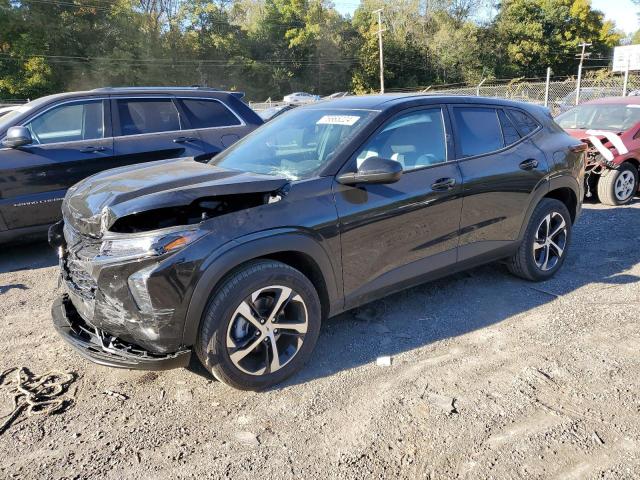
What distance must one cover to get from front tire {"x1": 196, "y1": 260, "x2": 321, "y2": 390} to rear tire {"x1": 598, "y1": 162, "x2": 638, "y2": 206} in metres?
6.44

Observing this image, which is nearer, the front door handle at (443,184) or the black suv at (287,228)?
the black suv at (287,228)

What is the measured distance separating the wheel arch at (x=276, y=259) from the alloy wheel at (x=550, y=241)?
224 cm

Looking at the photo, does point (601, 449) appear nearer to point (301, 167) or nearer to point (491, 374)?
point (491, 374)

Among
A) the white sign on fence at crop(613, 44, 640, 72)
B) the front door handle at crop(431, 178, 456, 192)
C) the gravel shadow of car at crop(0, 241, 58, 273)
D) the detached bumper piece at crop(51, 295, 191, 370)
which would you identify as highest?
the white sign on fence at crop(613, 44, 640, 72)

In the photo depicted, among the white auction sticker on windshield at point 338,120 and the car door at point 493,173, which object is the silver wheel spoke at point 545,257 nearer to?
the car door at point 493,173

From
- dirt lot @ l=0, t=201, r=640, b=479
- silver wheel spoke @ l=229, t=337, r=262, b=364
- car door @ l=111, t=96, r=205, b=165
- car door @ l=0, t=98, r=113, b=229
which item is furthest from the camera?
car door @ l=111, t=96, r=205, b=165

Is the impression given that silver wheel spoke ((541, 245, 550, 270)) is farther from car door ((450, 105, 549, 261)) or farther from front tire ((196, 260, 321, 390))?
front tire ((196, 260, 321, 390))

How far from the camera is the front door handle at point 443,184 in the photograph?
361 cm

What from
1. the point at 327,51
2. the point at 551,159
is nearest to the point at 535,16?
the point at 327,51

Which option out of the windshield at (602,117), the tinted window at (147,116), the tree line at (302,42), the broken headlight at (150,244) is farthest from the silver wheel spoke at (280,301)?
the tree line at (302,42)

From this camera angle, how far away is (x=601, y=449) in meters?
2.49

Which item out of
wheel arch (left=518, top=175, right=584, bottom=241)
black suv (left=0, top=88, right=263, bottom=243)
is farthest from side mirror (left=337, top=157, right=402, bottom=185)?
black suv (left=0, top=88, right=263, bottom=243)

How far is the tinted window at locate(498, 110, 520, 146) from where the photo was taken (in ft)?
13.9

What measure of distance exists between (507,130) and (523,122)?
28cm
